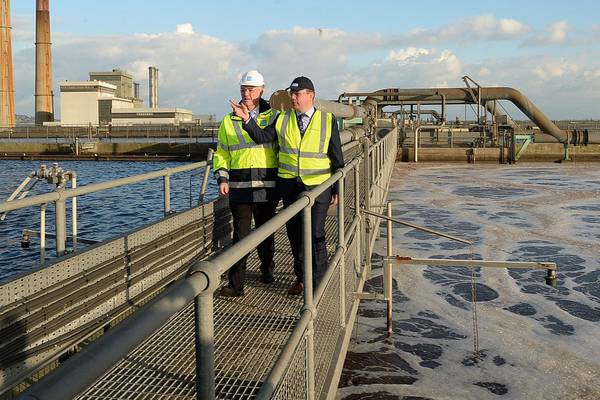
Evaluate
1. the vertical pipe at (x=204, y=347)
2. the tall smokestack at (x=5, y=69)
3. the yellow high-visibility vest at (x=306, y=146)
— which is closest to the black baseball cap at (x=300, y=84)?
the yellow high-visibility vest at (x=306, y=146)

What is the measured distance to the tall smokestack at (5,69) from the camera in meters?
78.1

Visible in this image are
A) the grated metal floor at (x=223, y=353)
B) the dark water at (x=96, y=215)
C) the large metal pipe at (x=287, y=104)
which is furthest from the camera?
the dark water at (x=96, y=215)

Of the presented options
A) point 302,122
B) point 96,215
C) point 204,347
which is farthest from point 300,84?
point 96,215

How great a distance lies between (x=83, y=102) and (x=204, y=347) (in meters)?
100.0

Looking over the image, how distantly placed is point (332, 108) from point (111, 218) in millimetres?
8874

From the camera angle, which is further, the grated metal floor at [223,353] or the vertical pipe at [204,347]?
the grated metal floor at [223,353]

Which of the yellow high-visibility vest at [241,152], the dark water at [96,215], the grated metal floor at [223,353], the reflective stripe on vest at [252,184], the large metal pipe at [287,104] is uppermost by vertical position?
the large metal pipe at [287,104]

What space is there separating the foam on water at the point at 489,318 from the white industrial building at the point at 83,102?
89158 millimetres

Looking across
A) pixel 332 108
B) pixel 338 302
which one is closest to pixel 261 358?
pixel 338 302

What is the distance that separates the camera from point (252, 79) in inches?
181

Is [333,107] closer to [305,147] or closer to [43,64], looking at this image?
[305,147]

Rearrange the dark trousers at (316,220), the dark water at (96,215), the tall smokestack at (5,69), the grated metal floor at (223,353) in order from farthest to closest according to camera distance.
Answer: the tall smokestack at (5,69)
the dark water at (96,215)
the dark trousers at (316,220)
the grated metal floor at (223,353)

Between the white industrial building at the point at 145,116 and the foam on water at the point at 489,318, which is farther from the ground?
the white industrial building at the point at 145,116

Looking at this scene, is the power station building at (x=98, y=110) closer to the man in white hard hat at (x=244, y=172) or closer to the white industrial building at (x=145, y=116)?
the white industrial building at (x=145, y=116)
